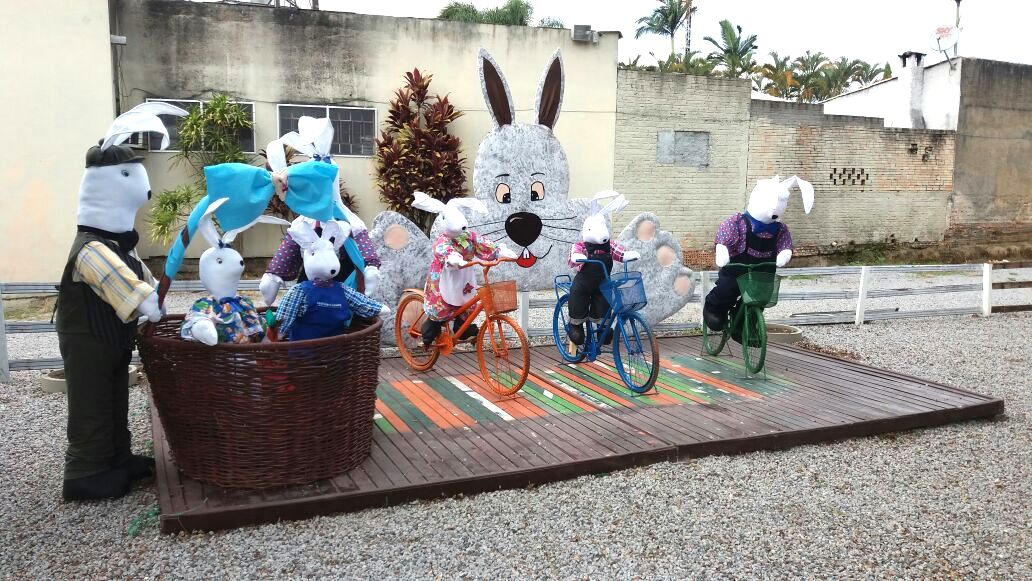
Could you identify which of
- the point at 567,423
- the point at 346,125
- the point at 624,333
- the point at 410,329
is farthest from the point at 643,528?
the point at 346,125

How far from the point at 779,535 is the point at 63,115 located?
10579mm

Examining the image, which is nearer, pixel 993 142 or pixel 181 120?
pixel 181 120

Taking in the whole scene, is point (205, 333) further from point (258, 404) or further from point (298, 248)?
point (298, 248)

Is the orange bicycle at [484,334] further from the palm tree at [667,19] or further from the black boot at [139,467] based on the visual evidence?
the palm tree at [667,19]

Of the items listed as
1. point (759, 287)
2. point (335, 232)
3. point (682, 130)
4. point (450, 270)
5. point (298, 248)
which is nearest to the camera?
point (335, 232)

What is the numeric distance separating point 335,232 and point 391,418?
124 centimetres

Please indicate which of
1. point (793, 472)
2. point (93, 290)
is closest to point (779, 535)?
point (793, 472)

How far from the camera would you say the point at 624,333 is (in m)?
5.27

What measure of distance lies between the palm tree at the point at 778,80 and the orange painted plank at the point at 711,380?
23.8 metres

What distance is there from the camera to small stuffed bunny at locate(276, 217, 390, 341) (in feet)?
12.6

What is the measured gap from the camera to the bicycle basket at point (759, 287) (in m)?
5.64

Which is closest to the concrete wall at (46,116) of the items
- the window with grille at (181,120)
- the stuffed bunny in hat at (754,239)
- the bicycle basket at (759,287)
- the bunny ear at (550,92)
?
the window with grille at (181,120)

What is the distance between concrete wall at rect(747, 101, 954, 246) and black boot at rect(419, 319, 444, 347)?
973 centimetres

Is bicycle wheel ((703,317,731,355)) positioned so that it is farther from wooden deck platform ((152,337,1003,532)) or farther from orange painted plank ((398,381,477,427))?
orange painted plank ((398,381,477,427))
